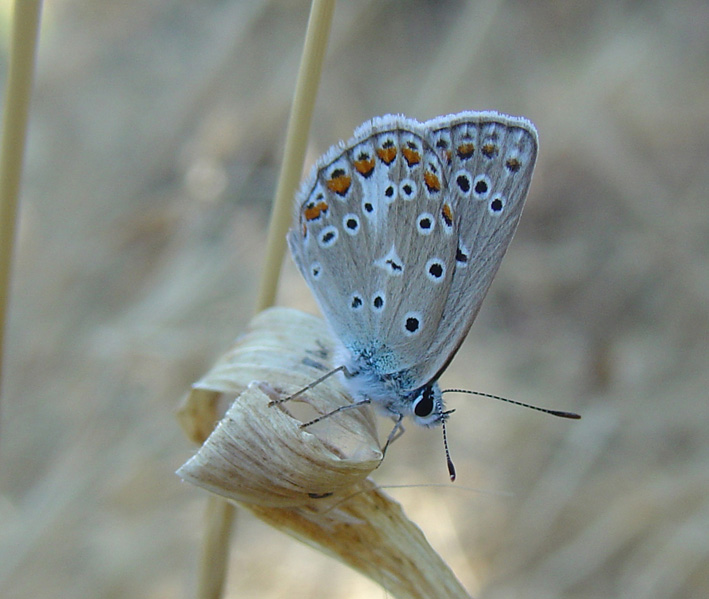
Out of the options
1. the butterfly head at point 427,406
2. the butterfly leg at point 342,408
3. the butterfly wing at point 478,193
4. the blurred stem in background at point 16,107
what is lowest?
the butterfly head at point 427,406

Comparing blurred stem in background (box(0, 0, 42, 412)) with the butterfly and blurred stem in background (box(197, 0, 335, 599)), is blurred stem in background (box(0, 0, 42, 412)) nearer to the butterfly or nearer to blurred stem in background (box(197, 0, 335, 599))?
blurred stem in background (box(197, 0, 335, 599))

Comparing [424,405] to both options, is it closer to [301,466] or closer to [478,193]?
[478,193]

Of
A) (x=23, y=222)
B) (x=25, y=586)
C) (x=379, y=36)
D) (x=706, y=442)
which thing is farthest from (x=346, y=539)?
(x=379, y=36)

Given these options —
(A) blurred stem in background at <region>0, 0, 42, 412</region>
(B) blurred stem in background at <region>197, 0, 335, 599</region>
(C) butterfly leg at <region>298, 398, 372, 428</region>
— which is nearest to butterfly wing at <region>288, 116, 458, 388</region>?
(C) butterfly leg at <region>298, 398, 372, 428</region>

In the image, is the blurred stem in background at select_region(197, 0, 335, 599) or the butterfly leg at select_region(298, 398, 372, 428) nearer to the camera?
the blurred stem in background at select_region(197, 0, 335, 599)

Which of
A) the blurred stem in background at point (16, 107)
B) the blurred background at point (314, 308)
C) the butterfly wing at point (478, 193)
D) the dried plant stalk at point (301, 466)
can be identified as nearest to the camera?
the blurred stem in background at point (16, 107)

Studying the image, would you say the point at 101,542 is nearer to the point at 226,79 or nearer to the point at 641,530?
the point at 641,530

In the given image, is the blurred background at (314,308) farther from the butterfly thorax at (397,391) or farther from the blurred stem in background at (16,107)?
the blurred stem in background at (16,107)

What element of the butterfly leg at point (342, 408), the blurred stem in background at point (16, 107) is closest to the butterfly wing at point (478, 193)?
the butterfly leg at point (342, 408)
